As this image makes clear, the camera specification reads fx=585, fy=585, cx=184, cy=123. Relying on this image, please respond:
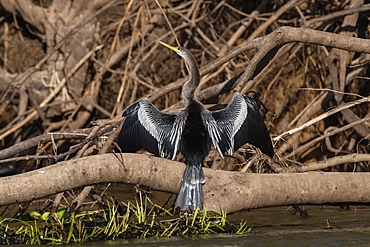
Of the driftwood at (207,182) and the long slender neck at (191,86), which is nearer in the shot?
the driftwood at (207,182)

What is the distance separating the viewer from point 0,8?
7.51 meters

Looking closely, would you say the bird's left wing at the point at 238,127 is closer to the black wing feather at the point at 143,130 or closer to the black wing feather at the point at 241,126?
the black wing feather at the point at 241,126

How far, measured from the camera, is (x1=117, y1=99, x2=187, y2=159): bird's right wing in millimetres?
4105

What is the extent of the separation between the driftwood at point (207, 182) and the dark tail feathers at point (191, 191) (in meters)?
0.09

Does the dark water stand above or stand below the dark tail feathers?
below

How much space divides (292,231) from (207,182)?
67 centimetres

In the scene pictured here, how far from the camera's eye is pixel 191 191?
12.8ft

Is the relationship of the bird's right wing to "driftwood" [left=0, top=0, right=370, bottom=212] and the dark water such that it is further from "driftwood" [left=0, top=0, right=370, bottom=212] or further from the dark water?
"driftwood" [left=0, top=0, right=370, bottom=212]

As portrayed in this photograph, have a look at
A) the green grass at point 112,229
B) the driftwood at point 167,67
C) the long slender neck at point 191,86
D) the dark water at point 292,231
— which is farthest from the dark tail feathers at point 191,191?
the driftwood at point 167,67

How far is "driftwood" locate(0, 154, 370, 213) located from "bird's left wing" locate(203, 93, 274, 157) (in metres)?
0.21

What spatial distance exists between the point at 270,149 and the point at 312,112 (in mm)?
1949

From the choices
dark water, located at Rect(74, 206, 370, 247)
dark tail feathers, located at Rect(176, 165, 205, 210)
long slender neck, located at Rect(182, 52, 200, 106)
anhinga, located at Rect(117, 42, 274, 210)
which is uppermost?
long slender neck, located at Rect(182, 52, 200, 106)

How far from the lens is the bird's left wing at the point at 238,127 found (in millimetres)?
4066

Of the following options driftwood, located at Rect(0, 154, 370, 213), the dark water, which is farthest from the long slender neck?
the dark water
